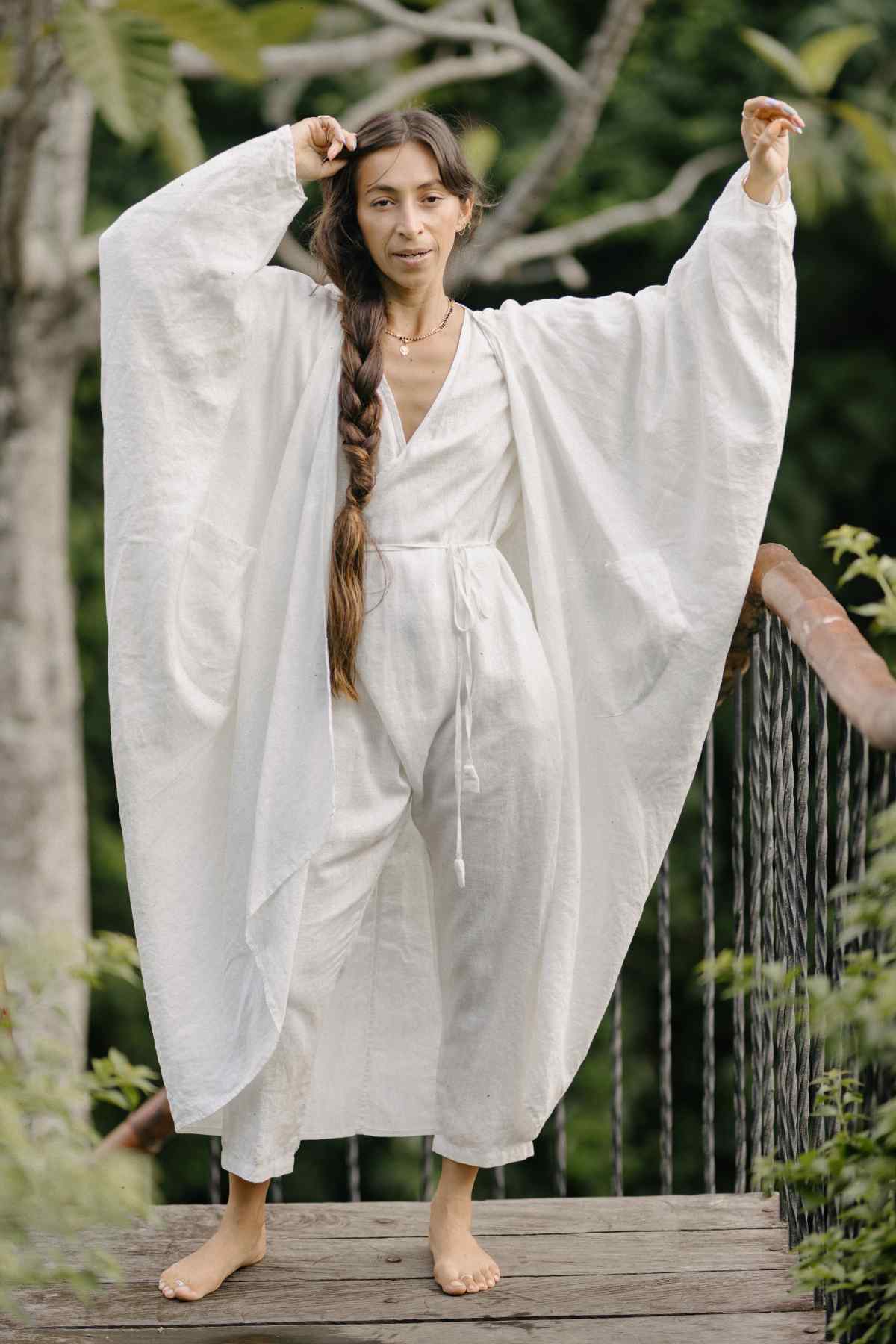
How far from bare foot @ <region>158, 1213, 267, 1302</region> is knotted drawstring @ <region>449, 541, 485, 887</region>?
547 millimetres

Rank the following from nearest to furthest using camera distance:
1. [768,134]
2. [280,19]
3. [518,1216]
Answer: [768,134] < [518,1216] < [280,19]

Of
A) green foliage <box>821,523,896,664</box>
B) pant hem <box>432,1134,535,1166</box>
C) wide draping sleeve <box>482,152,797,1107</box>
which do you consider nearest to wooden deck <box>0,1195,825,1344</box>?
pant hem <box>432,1134,535,1166</box>

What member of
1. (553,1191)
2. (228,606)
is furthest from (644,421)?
(553,1191)

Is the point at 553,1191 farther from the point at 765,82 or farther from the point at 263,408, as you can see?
the point at 263,408

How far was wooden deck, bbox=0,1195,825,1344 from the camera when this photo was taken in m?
2.02

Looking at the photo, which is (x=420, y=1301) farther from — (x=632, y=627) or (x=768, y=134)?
(x=768, y=134)

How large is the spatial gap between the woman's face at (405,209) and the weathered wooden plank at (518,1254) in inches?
51.1

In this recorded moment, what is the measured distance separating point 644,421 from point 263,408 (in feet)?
1.71

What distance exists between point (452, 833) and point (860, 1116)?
691mm

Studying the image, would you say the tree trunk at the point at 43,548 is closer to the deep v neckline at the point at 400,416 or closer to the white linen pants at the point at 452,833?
the white linen pants at the point at 452,833

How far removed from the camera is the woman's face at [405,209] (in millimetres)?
Answer: 2082

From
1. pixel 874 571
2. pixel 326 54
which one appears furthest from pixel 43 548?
pixel 874 571

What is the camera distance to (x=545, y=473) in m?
2.28

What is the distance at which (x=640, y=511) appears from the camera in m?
2.30
